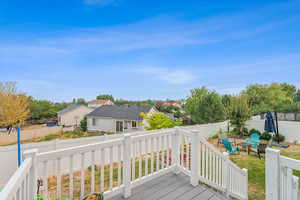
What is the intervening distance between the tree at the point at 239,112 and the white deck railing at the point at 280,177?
10552mm

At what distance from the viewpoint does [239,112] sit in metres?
10.9

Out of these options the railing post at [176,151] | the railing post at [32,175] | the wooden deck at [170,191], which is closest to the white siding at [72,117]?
the railing post at [176,151]

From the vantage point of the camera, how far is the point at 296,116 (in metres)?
14.4

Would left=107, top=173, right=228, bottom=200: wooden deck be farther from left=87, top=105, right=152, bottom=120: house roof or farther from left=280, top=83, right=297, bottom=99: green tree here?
left=280, top=83, right=297, bottom=99: green tree

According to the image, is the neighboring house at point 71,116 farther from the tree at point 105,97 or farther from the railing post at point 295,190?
the railing post at point 295,190

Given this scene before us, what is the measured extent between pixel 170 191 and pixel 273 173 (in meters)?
1.79

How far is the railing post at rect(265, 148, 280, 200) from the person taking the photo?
1.41 meters

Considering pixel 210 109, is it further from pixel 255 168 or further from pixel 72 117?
pixel 72 117

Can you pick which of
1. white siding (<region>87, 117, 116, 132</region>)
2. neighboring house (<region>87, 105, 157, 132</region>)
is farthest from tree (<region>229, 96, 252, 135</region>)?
white siding (<region>87, 117, 116, 132</region>)

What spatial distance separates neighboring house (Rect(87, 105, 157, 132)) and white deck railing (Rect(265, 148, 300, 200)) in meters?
16.5

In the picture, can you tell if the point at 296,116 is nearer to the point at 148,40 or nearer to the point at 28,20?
the point at 148,40

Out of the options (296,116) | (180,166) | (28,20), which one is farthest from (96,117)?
(296,116)

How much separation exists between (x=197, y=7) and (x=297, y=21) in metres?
5.61

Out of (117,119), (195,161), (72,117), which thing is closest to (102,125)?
(117,119)
